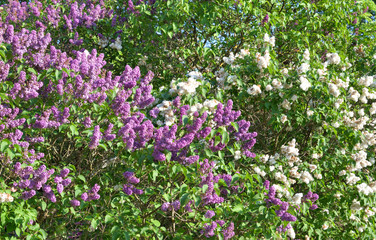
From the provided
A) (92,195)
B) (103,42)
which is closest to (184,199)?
(92,195)

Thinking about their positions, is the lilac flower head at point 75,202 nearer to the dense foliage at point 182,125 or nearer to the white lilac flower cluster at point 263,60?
the dense foliage at point 182,125

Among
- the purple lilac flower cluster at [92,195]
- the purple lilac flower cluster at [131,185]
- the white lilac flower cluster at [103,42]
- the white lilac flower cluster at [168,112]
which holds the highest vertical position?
the white lilac flower cluster at [103,42]

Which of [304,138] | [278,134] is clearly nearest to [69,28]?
[278,134]

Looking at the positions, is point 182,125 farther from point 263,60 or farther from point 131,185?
point 263,60

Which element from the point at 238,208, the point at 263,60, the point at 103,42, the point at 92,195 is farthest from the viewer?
the point at 103,42

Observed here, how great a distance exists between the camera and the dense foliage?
296 centimetres

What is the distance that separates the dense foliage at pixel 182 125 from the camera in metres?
2.96

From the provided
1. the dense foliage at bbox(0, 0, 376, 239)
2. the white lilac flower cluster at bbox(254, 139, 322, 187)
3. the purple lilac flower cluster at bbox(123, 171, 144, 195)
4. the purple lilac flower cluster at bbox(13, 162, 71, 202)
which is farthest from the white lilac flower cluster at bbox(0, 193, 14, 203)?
the white lilac flower cluster at bbox(254, 139, 322, 187)

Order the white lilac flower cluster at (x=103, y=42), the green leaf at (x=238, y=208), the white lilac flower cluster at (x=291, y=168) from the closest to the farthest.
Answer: the green leaf at (x=238, y=208)
the white lilac flower cluster at (x=291, y=168)
the white lilac flower cluster at (x=103, y=42)

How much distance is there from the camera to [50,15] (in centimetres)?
474

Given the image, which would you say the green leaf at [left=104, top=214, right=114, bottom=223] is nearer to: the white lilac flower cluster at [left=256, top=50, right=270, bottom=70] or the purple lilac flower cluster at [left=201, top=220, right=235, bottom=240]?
the purple lilac flower cluster at [left=201, top=220, right=235, bottom=240]

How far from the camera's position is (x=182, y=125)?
120 inches

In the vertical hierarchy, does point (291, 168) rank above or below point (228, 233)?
above

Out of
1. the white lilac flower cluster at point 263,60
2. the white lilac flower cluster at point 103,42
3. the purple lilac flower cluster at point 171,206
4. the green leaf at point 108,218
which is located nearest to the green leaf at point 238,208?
the purple lilac flower cluster at point 171,206
